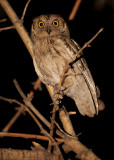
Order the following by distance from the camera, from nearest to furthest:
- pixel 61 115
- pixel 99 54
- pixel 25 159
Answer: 1. pixel 25 159
2. pixel 61 115
3. pixel 99 54

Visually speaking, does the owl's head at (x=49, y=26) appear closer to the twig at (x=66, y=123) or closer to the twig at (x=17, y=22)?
the twig at (x=17, y=22)

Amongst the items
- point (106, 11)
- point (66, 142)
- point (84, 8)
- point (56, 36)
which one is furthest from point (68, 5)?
point (66, 142)

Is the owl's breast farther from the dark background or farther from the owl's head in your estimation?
the dark background

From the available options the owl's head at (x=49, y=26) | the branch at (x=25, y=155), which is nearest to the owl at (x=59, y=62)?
the owl's head at (x=49, y=26)

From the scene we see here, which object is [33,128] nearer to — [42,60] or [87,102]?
[87,102]

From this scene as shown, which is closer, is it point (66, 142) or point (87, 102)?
point (66, 142)

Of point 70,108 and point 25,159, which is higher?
point 25,159

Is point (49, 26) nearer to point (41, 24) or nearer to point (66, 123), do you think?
point (41, 24)
